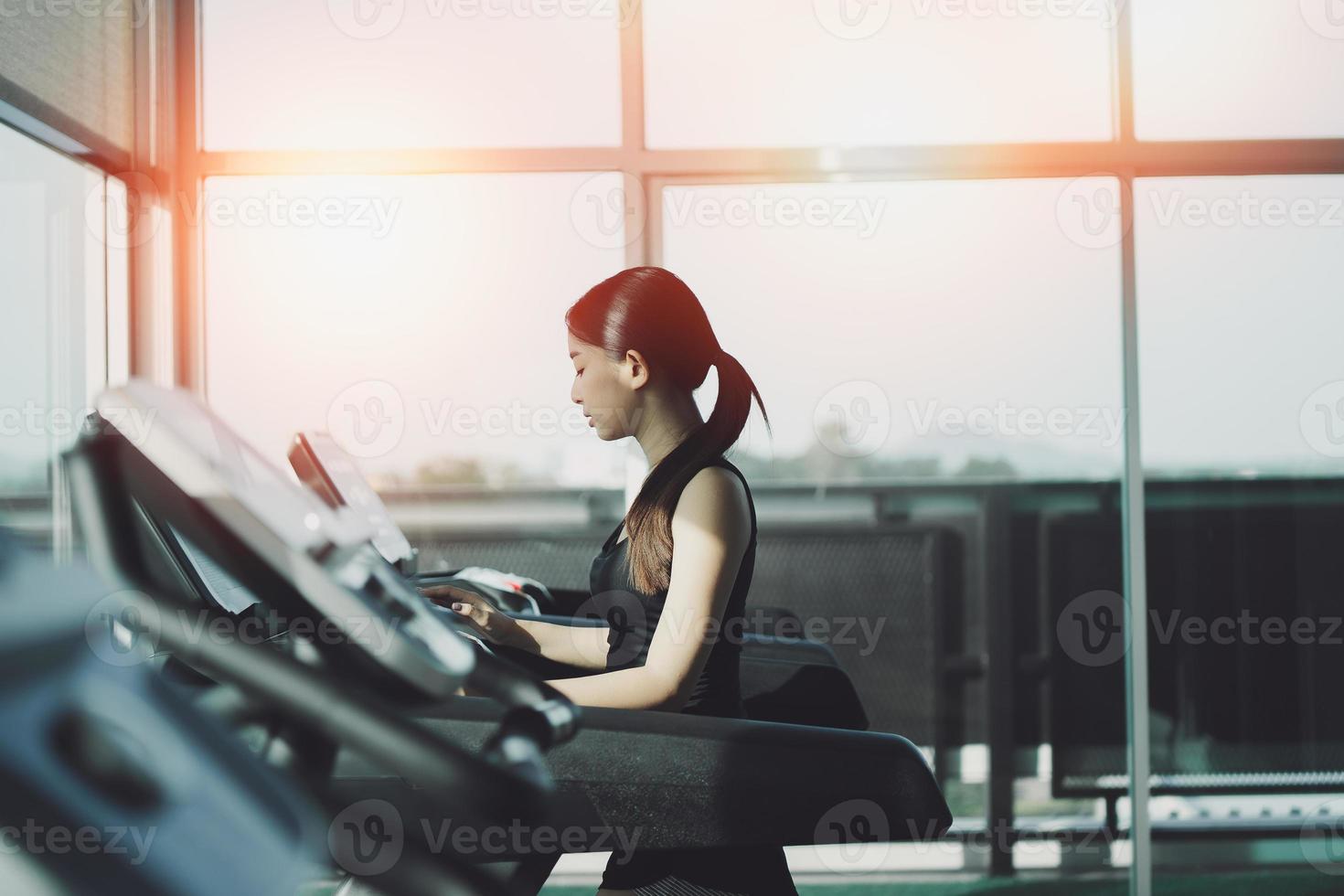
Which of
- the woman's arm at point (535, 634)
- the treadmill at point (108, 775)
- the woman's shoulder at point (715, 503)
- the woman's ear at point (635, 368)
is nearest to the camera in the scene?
the treadmill at point (108, 775)

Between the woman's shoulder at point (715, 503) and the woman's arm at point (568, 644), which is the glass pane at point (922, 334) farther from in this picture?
the woman's shoulder at point (715, 503)

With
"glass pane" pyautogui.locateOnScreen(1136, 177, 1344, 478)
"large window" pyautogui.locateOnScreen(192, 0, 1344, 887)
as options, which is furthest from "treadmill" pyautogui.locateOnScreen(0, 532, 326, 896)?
"glass pane" pyautogui.locateOnScreen(1136, 177, 1344, 478)

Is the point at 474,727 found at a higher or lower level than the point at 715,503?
lower

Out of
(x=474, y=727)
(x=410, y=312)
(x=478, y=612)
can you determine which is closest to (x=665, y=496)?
(x=478, y=612)

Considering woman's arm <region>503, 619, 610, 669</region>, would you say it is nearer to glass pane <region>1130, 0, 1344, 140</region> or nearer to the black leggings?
the black leggings

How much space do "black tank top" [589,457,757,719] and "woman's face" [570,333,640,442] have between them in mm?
182

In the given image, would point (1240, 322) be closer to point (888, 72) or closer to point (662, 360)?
point (888, 72)

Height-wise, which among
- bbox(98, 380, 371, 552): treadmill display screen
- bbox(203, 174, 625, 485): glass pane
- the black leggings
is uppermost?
bbox(203, 174, 625, 485): glass pane

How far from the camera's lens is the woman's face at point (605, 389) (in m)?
1.60

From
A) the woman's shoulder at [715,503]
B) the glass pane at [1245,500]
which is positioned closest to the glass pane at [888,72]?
the glass pane at [1245,500]

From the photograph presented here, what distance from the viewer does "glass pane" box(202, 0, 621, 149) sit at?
2.94 meters

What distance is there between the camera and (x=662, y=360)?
160cm

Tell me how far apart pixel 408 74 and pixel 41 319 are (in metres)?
1.17

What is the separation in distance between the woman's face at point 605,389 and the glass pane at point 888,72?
4.96 ft
